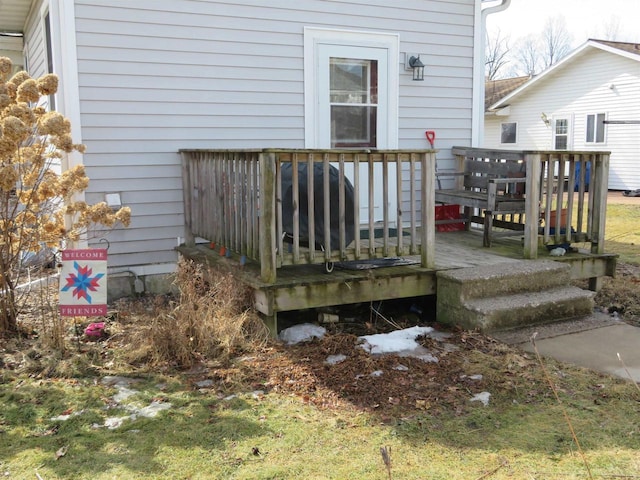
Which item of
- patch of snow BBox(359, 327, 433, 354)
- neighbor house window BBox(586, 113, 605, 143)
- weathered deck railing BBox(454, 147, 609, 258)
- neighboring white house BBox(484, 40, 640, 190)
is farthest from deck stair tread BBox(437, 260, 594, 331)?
neighbor house window BBox(586, 113, 605, 143)

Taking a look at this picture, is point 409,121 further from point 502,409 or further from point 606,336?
point 502,409

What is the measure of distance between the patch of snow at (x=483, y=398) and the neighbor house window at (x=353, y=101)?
13.4 feet

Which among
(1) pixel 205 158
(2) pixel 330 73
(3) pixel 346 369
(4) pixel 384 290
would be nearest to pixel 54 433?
(3) pixel 346 369

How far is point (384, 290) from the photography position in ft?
16.4

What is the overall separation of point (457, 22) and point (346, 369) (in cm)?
510

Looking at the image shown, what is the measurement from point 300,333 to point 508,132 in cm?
1946

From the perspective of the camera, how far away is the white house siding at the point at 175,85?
593 cm

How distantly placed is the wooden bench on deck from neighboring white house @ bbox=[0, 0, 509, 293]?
0.59m

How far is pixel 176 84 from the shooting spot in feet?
20.5

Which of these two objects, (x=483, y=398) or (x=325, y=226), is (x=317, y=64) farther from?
(x=483, y=398)

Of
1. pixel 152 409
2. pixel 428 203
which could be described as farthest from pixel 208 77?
pixel 152 409

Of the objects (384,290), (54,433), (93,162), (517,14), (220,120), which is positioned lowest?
(54,433)

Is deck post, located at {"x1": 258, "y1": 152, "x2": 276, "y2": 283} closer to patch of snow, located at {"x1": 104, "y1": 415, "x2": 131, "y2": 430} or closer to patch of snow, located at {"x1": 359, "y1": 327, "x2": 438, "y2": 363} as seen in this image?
patch of snow, located at {"x1": 359, "y1": 327, "x2": 438, "y2": 363}

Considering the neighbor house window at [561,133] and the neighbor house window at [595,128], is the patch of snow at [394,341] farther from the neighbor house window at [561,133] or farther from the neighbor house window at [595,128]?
the neighbor house window at [561,133]
